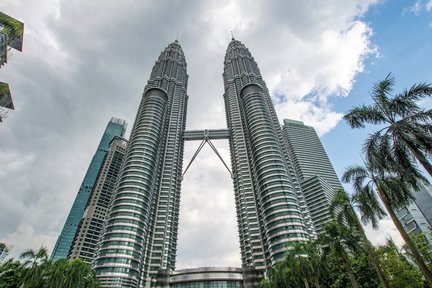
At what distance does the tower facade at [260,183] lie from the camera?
95438 mm

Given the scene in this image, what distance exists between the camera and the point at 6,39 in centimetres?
4106

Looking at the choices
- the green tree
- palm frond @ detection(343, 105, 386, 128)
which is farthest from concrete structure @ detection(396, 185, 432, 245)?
the green tree

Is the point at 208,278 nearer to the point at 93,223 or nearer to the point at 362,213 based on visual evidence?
the point at 362,213

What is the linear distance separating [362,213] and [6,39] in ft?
Answer: 194

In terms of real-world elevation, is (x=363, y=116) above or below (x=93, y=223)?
below

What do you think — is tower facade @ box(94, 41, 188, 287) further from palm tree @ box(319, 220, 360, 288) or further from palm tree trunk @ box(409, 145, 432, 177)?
palm tree trunk @ box(409, 145, 432, 177)

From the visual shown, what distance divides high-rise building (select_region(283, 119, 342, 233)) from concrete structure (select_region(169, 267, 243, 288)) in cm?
6202

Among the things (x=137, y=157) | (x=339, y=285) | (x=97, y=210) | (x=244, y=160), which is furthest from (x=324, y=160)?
(x=97, y=210)

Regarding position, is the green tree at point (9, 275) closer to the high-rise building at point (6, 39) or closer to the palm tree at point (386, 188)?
the high-rise building at point (6, 39)

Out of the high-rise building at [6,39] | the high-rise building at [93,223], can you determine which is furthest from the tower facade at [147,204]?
the high-rise building at [6,39]

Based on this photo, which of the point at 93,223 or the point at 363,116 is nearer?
the point at 363,116

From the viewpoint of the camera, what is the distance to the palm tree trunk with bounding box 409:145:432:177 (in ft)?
56.9

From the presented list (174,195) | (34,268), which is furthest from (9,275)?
(174,195)

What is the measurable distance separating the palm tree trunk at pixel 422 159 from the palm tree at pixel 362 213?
934 centimetres
